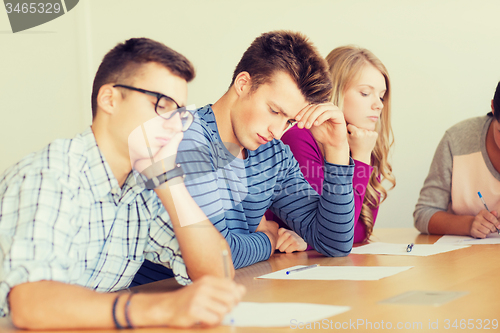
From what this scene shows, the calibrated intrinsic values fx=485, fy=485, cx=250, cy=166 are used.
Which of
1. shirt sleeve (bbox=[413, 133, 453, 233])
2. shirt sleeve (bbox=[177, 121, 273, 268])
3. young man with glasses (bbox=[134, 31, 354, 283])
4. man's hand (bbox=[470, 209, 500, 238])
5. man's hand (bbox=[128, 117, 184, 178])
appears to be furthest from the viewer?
shirt sleeve (bbox=[413, 133, 453, 233])

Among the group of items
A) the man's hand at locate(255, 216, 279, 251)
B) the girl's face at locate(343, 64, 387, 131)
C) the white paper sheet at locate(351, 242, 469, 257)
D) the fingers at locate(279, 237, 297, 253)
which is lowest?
the white paper sheet at locate(351, 242, 469, 257)

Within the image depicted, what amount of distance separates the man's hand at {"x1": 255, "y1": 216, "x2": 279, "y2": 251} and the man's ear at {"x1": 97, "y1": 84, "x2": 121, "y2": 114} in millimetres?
648

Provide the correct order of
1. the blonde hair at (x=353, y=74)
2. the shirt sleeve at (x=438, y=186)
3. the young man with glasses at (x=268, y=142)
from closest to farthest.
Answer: the young man with glasses at (x=268, y=142) < the blonde hair at (x=353, y=74) < the shirt sleeve at (x=438, y=186)

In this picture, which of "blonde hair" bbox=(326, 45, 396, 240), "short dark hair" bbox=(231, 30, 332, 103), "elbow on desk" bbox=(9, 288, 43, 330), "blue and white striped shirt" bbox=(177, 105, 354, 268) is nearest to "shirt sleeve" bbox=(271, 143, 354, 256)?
"blue and white striped shirt" bbox=(177, 105, 354, 268)

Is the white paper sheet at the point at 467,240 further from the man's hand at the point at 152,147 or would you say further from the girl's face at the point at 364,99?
the man's hand at the point at 152,147

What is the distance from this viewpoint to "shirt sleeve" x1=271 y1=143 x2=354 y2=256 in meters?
1.44

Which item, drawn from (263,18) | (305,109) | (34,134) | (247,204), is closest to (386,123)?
(305,109)

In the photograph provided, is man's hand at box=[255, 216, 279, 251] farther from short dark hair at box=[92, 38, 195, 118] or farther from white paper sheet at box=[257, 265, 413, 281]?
short dark hair at box=[92, 38, 195, 118]

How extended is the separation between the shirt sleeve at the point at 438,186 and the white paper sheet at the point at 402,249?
454 millimetres

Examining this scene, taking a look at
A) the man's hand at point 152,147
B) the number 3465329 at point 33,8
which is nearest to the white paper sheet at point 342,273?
the man's hand at point 152,147

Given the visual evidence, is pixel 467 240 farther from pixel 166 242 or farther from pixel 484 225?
pixel 166 242

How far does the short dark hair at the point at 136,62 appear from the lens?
105cm

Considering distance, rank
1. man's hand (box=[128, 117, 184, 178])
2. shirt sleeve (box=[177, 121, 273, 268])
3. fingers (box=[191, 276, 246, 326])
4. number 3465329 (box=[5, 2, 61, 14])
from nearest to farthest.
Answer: fingers (box=[191, 276, 246, 326]) < man's hand (box=[128, 117, 184, 178]) < shirt sleeve (box=[177, 121, 273, 268]) < number 3465329 (box=[5, 2, 61, 14])

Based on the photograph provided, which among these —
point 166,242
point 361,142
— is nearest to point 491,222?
point 361,142
